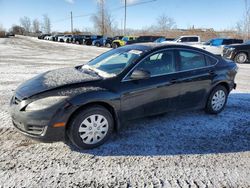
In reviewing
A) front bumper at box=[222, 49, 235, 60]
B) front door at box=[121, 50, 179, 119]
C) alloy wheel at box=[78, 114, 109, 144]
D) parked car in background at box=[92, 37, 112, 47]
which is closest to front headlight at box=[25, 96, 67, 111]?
alloy wheel at box=[78, 114, 109, 144]

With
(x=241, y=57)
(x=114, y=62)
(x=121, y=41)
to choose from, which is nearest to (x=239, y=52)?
(x=241, y=57)

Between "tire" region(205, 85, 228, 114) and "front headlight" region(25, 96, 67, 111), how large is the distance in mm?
3075

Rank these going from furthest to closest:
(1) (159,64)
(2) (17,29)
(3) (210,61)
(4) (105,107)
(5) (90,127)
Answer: (2) (17,29), (3) (210,61), (1) (159,64), (4) (105,107), (5) (90,127)

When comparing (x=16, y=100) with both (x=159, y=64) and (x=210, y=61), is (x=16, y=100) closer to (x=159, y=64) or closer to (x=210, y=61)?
(x=159, y=64)

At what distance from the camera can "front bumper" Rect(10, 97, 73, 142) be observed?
301 centimetres

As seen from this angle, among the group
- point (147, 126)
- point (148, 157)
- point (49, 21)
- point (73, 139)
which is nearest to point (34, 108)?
point (73, 139)

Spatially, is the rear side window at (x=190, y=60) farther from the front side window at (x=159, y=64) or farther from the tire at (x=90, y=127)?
the tire at (x=90, y=127)

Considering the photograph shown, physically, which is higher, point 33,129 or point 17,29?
point 17,29

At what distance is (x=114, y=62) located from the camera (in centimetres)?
414

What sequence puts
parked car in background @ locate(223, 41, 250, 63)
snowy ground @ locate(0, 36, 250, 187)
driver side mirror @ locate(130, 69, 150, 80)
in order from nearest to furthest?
snowy ground @ locate(0, 36, 250, 187) < driver side mirror @ locate(130, 69, 150, 80) < parked car in background @ locate(223, 41, 250, 63)

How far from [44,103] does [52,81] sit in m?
0.57

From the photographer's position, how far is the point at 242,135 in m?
3.89

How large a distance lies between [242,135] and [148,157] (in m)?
1.87

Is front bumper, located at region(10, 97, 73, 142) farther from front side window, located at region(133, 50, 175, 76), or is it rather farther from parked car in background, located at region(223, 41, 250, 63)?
parked car in background, located at region(223, 41, 250, 63)
